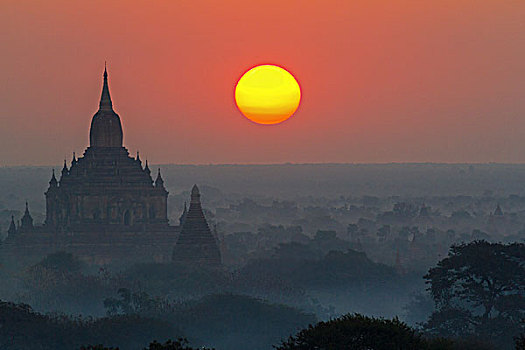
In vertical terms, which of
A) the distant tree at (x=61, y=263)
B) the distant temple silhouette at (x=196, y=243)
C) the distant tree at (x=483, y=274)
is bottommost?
the distant tree at (x=61, y=263)

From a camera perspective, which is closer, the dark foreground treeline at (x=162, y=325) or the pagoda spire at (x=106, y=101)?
the dark foreground treeline at (x=162, y=325)

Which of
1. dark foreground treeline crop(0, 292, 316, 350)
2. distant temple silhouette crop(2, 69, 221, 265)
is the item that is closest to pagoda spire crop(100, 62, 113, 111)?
distant temple silhouette crop(2, 69, 221, 265)

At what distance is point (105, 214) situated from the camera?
14175 cm

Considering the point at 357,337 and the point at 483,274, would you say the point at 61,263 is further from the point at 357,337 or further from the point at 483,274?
the point at 357,337

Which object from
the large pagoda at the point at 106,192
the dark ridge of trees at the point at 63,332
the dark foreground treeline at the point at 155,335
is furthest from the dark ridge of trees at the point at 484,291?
the large pagoda at the point at 106,192

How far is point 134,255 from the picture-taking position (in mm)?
141625

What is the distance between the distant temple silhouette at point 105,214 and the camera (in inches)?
5541

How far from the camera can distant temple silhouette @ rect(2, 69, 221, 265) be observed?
14075 centimetres

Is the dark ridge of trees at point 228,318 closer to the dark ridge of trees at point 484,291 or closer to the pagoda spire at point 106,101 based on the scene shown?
the dark ridge of trees at point 484,291

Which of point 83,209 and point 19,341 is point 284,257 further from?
point 19,341

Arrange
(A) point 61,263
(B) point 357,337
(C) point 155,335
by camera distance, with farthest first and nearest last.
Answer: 1. (A) point 61,263
2. (C) point 155,335
3. (B) point 357,337

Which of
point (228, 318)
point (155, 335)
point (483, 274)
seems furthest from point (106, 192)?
point (483, 274)

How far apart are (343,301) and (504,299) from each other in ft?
208

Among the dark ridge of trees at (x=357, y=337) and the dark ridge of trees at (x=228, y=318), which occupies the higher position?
the dark ridge of trees at (x=357, y=337)
